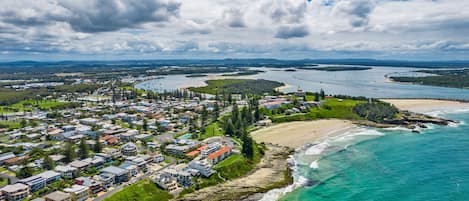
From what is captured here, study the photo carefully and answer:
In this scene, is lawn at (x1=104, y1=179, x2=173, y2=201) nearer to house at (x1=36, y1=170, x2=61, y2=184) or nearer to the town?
the town

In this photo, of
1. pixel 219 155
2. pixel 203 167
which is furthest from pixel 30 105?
pixel 203 167

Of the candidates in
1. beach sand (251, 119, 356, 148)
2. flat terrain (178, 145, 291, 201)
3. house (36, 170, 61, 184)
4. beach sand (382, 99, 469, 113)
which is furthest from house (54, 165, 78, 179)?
beach sand (382, 99, 469, 113)

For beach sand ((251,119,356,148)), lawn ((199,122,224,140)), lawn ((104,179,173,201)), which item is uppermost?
lawn ((199,122,224,140))

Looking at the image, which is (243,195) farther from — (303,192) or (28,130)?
(28,130)

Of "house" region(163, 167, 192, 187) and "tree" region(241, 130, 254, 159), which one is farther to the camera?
"tree" region(241, 130, 254, 159)

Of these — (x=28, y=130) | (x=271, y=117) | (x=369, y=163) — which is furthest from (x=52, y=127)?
(x=369, y=163)

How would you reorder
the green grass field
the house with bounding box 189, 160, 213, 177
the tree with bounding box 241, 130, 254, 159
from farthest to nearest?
the green grass field, the tree with bounding box 241, 130, 254, 159, the house with bounding box 189, 160, 213, 177

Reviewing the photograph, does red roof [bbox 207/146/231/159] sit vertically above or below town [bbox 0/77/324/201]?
above
